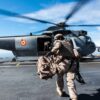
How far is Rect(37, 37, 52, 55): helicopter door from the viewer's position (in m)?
25.5

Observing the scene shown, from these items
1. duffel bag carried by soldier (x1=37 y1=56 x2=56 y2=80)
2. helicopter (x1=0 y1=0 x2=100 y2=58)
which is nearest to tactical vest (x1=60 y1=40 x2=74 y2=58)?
duffel bag carried by soldier (x1=37 y1=56 x2=56 y2=80)

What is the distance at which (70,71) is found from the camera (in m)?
8.24

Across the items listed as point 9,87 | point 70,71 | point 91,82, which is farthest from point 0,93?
point 91,82

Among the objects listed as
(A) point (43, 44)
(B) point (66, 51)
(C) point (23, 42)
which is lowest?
(B) point (66, 51)

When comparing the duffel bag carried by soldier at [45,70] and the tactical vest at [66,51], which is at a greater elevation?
the tactical vest at [66,51]

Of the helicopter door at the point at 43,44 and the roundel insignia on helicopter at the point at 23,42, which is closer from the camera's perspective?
the helicopter door at the point at 43,44

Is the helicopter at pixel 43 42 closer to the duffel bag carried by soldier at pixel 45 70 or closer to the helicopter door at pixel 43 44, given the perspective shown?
the helicopter door at pixel 43 44

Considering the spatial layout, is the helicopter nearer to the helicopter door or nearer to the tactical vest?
the helicopter door

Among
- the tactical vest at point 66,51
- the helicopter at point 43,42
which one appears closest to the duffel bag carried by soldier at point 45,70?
the tactical vest at point 66,51

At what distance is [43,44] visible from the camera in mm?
26531

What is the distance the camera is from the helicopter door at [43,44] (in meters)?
25.5

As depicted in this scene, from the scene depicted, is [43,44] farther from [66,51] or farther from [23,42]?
[66,51]

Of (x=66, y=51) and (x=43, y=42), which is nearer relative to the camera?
(x=66, y=51)

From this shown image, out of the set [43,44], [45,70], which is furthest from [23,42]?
[45,70]
